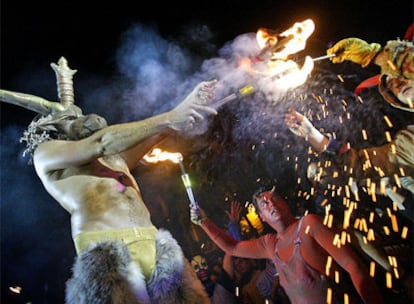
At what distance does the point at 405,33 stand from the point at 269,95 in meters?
2.03

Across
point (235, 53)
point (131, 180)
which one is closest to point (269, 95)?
point (235, 53)

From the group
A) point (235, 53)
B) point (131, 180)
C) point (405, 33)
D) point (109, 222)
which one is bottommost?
point (109, 222)

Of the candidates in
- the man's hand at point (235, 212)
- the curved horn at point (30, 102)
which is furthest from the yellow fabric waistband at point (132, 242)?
the man's hand at point (235, 212)

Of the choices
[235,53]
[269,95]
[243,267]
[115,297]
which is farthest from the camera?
[243,267]

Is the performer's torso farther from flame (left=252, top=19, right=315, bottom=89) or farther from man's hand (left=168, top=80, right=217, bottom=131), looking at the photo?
flame (left=252, top=19, right=315, bottom=89)

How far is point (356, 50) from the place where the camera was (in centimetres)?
441

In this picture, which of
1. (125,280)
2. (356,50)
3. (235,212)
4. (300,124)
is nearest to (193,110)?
(125,280)

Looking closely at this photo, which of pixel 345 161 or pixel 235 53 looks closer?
pixel 345 161

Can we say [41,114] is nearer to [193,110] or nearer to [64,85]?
[64,85]

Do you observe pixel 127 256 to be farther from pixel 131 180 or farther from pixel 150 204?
pixel 150 204

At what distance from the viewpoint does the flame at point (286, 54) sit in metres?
4.46

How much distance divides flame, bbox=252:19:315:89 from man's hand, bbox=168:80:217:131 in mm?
2042

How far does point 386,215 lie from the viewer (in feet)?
15.6

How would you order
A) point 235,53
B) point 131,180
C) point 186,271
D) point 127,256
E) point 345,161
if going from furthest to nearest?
point 235,53, point 345,161, point 131,180, point 186,271, point 127,256
